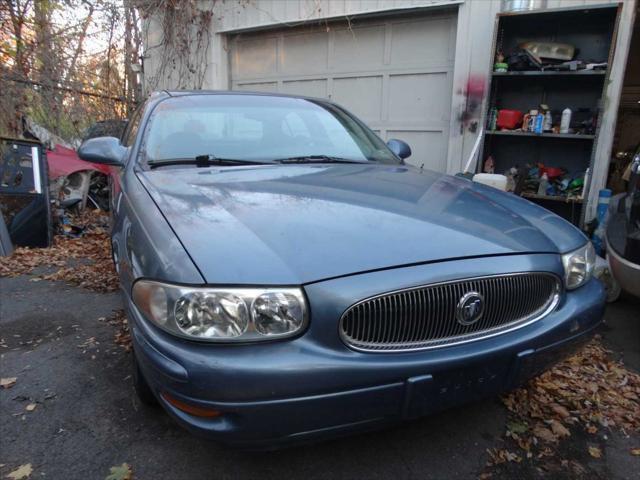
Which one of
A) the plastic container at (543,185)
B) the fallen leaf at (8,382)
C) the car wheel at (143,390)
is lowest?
the fallen leaf at (8,382)

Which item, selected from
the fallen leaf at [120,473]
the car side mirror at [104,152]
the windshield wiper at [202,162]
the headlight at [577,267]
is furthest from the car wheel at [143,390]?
the headlight at [577,267]

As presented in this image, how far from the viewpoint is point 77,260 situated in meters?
4.84

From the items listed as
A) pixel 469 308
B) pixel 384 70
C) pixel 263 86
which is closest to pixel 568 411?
pixel 469 308

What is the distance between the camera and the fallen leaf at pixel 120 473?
1762 mm

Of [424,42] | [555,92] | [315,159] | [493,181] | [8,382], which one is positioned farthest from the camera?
[424,42]

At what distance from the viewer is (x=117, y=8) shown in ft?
25.8

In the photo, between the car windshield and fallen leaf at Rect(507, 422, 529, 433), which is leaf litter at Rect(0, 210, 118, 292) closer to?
the car windshield

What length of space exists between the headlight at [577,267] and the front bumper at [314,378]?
53cm

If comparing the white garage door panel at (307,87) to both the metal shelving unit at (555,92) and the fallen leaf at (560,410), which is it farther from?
the fallen leaf at (560,410)

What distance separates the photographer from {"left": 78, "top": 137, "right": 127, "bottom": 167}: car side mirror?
9.11 feet

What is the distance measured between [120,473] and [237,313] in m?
0.98

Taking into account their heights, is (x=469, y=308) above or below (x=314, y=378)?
above

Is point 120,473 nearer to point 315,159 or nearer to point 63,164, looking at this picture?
point 315,159

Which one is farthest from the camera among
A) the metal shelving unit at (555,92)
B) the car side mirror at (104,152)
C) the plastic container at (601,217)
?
the metal shelving unit at (555,92)
